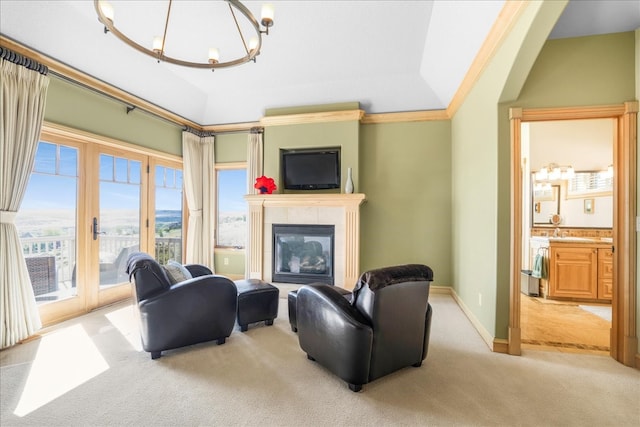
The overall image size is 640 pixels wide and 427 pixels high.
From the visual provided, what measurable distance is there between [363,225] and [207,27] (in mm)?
3430

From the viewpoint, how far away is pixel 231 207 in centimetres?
550

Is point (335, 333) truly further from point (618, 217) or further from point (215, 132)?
point (215, 132)

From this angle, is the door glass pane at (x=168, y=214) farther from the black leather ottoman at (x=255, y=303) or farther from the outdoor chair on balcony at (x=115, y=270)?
the black leather ottoman at (x=255, y=303)

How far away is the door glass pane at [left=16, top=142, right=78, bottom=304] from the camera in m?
3.11

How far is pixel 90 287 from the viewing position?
3.65 metres

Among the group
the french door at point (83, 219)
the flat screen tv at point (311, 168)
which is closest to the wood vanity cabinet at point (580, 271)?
the flat screen tv at point (311, 168)

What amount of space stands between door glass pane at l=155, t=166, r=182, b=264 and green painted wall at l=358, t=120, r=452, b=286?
129 inches

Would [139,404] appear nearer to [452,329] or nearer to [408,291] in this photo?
[408,291]

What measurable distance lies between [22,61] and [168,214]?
2.69 metres

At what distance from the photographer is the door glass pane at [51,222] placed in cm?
311

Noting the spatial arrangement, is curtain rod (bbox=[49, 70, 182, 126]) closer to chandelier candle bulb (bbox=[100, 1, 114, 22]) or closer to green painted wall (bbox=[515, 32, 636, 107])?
chandelier candle bulb (bbox=[100, 1, 114, 22])

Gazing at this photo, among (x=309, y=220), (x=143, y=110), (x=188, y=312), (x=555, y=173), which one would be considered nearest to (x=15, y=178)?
(x=143, y=110)

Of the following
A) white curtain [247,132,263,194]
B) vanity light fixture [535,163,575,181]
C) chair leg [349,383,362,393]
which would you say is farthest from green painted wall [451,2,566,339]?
white curtain [247,132,263,194]

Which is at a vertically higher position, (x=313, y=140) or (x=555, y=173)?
(x=313, y=140)
